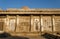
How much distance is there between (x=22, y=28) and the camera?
18.2 m

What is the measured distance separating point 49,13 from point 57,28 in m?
2.35

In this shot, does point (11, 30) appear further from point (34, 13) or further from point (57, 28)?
point (57, 28)

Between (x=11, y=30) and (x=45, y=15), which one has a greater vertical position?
(x=45, y=15)

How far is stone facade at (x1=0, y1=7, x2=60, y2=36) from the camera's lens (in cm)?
1800

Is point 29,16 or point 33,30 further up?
point 29,16

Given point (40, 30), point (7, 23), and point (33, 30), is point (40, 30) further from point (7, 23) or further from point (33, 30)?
point (7, 23)

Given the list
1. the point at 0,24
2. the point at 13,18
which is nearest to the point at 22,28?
the point at 13,18

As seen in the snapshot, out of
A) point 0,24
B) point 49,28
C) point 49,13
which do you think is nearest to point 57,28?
point 49,28

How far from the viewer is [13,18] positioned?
18.5 meters

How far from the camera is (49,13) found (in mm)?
17984

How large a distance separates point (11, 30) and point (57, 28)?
253 inches

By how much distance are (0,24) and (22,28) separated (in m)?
3.16

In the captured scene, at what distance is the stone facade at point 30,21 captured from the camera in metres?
18.0

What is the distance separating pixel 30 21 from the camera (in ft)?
59.7
